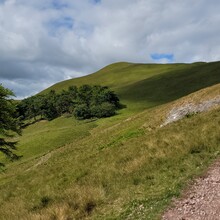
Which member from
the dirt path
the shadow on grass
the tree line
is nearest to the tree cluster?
the tree line

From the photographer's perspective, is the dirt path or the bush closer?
the dirt path

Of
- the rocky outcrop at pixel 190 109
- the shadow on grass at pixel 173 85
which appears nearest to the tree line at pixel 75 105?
the shadow on grass at pixel 173 85

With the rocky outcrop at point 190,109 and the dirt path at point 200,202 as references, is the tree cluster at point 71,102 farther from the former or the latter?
the dirt path at point 200,202

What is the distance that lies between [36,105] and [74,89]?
21209 mm

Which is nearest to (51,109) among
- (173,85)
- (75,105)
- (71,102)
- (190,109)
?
(71,102)

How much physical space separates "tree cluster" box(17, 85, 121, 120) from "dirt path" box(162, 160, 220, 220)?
366 feet

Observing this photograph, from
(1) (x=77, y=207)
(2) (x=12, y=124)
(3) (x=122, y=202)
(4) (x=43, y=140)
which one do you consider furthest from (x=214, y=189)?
(4) (x=43, y=140)

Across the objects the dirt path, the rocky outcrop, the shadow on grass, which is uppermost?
the shadow on grass

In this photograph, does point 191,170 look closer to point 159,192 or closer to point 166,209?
point 159,192

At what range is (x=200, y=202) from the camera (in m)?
9.97

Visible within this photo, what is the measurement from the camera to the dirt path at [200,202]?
9.24 m

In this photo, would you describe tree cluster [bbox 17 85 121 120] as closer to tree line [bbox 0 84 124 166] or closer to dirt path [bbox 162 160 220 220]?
tree line [bbox 0 84 124 166]

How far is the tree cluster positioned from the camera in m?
132

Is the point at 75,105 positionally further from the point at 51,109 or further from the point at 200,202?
the point at 200,202
